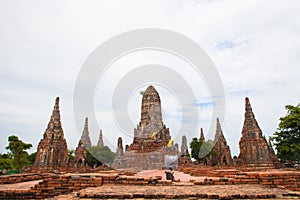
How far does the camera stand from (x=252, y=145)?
20.1 metres

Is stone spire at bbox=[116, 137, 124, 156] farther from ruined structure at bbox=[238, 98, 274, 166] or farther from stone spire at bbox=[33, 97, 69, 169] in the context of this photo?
ruined structure at bbox=[238, 98, 274, 166]

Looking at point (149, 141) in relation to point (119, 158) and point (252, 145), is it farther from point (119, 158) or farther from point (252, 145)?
point (252, 145)

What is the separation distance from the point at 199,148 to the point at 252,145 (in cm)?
2046

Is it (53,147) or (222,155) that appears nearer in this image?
(53,147)

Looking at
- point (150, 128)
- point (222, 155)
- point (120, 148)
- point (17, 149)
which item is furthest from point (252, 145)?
point (17, 149)

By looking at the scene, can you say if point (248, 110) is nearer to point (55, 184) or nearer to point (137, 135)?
point (137, 135)

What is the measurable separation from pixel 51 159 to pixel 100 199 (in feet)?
66.5

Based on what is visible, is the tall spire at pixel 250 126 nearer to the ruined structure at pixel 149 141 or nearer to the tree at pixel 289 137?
the tree at pixel 289 137

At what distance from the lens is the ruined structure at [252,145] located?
1936 centimetres

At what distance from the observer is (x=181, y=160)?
27469 mm

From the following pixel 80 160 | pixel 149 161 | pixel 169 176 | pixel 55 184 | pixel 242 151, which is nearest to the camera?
pixel 55 184

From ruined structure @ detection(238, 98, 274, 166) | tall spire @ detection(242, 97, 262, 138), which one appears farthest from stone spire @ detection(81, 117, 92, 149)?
tall spire @ detection(242, 97, 262, 138)

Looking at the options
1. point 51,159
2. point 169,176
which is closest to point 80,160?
point 51,159

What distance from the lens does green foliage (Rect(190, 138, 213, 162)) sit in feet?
128
